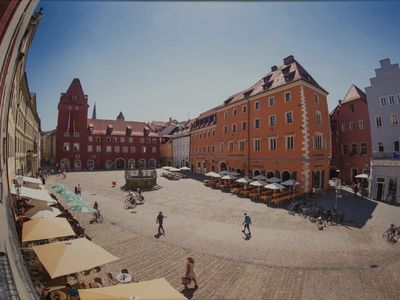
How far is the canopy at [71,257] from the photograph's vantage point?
756 centimetres

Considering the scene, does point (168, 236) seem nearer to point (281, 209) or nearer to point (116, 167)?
point (281, 209)

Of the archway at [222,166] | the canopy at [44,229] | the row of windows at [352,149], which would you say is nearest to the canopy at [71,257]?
the canopy at [44,229]

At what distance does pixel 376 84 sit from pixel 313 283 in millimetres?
23993

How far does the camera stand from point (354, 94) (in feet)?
121

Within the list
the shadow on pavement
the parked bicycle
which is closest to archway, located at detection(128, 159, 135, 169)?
the shadow on pavement

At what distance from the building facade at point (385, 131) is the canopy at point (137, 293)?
89.4 ft

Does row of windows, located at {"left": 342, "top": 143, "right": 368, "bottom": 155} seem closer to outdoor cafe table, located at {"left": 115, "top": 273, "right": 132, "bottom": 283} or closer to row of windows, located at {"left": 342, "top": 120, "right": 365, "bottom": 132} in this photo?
row of windows, located at {"left": 342, "top": 120, "right": 365, "bottom": 132}

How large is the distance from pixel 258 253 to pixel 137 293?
25.7 feet

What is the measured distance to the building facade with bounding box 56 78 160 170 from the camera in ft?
188

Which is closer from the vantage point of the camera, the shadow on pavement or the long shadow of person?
the long shadow of person

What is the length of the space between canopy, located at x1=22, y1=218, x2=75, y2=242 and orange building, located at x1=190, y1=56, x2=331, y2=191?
24113 millimetres

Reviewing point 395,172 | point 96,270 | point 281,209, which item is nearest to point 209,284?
point 96,270

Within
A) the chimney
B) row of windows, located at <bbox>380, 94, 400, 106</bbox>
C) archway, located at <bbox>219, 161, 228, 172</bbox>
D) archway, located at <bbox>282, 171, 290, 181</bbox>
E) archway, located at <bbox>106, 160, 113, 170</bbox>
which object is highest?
the chimney

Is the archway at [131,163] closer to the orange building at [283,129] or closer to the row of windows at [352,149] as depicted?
the orange building at [283,129]
